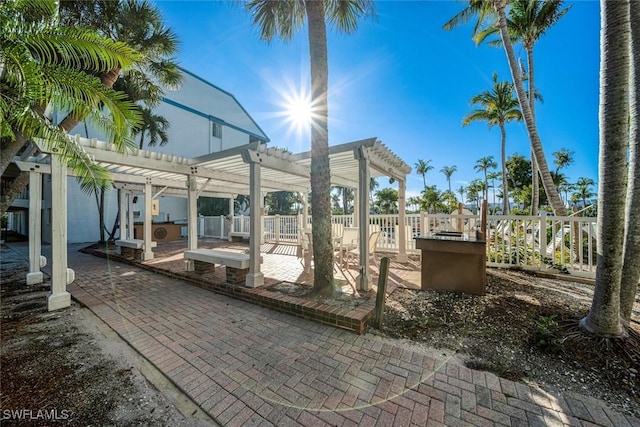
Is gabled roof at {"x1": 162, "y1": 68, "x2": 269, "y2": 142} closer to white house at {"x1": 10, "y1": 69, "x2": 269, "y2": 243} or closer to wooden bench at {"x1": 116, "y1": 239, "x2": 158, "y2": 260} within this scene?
white house at {"x1": 10, "y1": 69, "x2": 269, "y2": 243}

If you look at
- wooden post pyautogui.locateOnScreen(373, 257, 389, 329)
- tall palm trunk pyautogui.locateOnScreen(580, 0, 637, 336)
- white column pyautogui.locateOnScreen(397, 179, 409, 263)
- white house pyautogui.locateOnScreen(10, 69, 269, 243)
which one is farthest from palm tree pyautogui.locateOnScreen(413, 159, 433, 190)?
wooden post pyautogui.locateOnScreen(373, 257, 389, 329)

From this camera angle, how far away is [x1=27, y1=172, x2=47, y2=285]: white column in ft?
15.9

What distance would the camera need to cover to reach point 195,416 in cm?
179

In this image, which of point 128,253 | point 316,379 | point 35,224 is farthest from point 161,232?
point 316,379

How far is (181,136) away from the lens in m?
15.9

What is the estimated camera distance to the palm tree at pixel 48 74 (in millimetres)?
2279

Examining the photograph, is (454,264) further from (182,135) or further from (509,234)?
(182,135)

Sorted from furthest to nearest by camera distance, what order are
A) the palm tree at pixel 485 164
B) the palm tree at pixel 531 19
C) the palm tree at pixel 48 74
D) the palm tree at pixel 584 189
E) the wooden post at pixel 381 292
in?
1. the palm tree at pixel 584 189
2. the palm tree at pixel 485 164
3. the palm tree at pixel 531 19
4. the wooden post at pixel 381 292
5. the palm tree at pixel 48 74

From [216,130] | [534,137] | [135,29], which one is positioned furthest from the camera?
[216,130]

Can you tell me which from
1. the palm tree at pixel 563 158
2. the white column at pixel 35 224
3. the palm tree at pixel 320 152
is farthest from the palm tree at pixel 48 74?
the palm tree at pixel 563 158

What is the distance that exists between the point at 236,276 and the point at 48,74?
3.58m

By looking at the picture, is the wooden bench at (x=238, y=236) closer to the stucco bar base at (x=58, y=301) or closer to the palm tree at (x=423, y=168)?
the stucco bar base at (x=58, y=301)

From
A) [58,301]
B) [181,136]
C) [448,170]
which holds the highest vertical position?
[448,170]

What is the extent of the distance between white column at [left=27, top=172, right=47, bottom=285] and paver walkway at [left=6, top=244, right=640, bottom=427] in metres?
3.29
